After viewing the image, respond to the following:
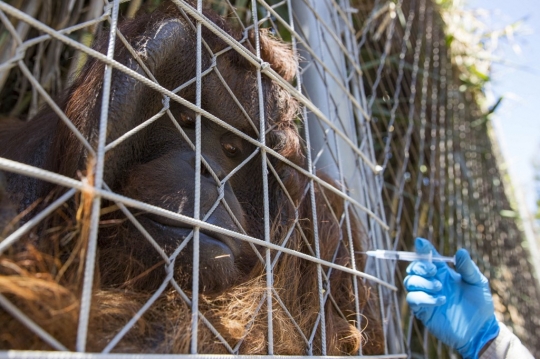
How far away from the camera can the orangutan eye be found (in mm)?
1271

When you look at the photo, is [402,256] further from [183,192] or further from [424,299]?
[183,192]

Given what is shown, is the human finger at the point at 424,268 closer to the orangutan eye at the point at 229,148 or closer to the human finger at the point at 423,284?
the human finger at the point at 423,284

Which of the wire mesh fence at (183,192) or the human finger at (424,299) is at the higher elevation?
the wire mesh fence at (183,192)

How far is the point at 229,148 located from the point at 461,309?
2.73 ft

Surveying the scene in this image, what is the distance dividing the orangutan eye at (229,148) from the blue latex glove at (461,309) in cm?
58

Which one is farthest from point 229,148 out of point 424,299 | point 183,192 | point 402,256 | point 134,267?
point 424,299

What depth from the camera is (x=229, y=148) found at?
128 cm

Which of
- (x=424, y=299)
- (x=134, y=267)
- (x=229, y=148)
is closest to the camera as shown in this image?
(x=134, y=267)

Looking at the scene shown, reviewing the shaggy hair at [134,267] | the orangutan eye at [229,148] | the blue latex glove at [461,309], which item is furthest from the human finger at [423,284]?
the orangutan eye at [229,148]

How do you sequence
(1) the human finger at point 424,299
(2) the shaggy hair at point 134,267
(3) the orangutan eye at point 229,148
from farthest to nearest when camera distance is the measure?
(1) the human finger at point 424,299 → (3) the orangutan eye at point 229,148 → (2) the shaggy hair at point 134,267

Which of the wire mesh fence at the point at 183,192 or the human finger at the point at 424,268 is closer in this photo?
the wire mesh fence at the point at 183,192

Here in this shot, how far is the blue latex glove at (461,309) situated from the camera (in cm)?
145

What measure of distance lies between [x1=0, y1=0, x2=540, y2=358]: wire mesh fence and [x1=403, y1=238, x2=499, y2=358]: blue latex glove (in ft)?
0.37

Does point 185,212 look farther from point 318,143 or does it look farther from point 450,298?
point 450,298
